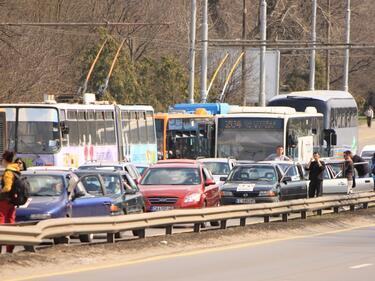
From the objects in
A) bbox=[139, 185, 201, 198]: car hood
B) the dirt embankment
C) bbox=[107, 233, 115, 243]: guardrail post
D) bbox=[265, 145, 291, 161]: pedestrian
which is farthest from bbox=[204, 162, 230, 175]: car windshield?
bbox=[107, 233, 115, 243]: guardrail post

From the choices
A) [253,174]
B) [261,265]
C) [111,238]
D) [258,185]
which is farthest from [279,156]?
[261,265]

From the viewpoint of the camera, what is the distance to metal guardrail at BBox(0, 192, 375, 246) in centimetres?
1862

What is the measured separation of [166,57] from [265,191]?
108ft

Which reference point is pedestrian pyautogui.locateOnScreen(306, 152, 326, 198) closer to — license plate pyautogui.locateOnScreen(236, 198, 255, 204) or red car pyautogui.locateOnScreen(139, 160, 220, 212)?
license plate pyautogui.locateOnScreen(236, 198, 255, 204)

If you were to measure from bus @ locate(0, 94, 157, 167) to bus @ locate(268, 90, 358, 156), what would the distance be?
358 inches

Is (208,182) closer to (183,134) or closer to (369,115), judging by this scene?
(183,134)

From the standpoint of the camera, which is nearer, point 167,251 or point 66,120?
point 167,251

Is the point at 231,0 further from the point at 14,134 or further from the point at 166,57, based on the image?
the point at 14,134

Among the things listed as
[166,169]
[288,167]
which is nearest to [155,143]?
[288,167]

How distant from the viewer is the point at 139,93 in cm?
6141

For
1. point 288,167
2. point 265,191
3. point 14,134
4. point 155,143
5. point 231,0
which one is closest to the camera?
point 265,191

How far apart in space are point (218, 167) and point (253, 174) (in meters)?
4.79

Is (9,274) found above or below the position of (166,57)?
below

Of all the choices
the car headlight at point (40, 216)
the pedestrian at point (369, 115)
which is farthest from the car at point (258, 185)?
the pedestrian at point (369, 115)
